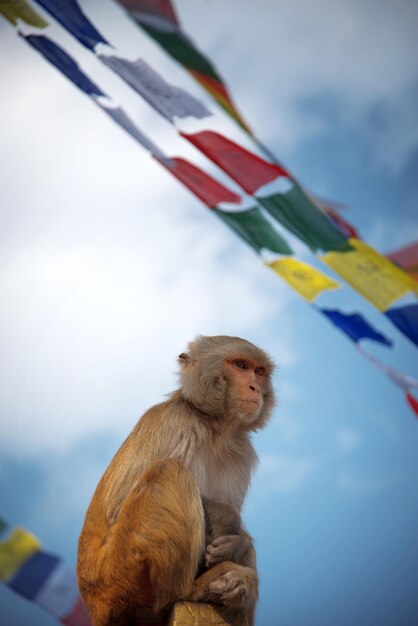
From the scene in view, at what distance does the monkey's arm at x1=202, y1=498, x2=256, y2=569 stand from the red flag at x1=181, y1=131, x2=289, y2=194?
3196 mm

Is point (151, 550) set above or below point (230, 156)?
below

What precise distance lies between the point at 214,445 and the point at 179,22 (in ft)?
11.7

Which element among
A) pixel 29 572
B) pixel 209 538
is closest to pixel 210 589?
pixel 209 538

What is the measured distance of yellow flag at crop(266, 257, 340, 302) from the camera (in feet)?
21.5

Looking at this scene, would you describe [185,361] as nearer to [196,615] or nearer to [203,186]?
[196,615]

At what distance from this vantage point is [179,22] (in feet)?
21.2

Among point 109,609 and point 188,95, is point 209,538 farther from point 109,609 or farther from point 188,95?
point 188,95

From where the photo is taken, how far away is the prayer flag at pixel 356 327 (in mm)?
6336

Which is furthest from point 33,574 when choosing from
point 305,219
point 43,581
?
point 305,219

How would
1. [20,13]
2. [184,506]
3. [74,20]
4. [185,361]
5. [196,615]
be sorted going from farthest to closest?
[20,13]
[74,20]
[185,361]
[184,506]
[196,615]

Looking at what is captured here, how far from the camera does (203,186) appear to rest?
690 centimetres

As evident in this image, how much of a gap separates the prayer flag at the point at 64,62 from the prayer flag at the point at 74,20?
26 centimetres

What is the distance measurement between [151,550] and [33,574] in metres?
A: 4.91

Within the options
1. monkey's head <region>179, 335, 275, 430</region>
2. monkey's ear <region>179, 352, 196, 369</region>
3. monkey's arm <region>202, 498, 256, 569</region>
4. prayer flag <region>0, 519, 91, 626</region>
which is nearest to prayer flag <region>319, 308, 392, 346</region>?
monkey's head <region>179, 335, 275, 430</region>
